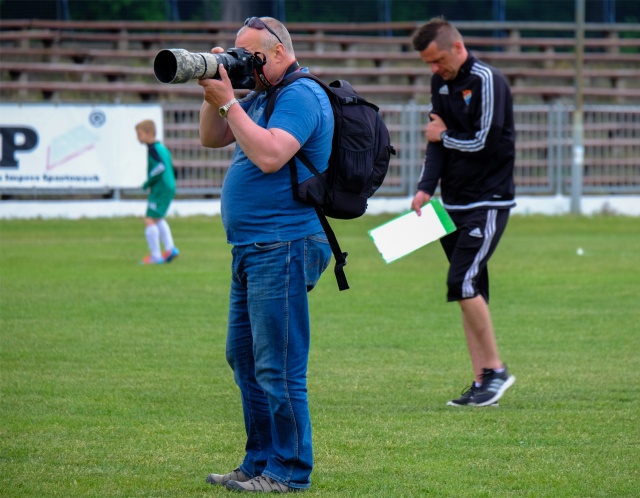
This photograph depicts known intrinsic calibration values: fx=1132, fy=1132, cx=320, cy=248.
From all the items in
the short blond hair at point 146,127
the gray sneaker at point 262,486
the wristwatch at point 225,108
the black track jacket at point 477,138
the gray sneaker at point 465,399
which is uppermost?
the wristwatch at point 225,108

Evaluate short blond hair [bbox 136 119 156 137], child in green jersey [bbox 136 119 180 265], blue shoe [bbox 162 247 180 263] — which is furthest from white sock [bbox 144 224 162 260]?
short blond hair [bbox 136 119 156 137]

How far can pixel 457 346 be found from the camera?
8.86 m

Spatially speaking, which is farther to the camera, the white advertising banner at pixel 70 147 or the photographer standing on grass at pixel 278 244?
the white advertising banner at pixel 70 147

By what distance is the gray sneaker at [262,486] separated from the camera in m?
4.87

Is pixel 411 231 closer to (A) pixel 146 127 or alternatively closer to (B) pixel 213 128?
(B) pixel 213 128

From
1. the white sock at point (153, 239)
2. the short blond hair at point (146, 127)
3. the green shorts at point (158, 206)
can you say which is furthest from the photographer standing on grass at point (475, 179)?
the short blond hair at point (146, 127)

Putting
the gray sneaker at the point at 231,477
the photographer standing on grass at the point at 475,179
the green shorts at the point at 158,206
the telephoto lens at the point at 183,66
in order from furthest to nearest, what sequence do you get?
the green shorts at the point at 158,206
the photographer standing on grass at the point at 475,179
the gray sneaker at the point at 231,477
the telephoto lens at the point at 183,66

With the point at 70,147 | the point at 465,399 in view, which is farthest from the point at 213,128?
the point at 70,147

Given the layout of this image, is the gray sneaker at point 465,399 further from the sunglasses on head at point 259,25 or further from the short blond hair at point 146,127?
the short blond hair at point 146,127

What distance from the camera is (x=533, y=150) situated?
25.0 m

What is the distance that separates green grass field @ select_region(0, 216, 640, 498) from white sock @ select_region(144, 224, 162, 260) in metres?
0.66

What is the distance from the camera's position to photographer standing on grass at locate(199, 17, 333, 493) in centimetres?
462

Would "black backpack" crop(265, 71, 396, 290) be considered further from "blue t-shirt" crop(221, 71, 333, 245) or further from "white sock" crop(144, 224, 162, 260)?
"white sock" crop(144, 224, 162, 260)

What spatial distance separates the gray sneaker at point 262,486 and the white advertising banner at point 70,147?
16698 mm
